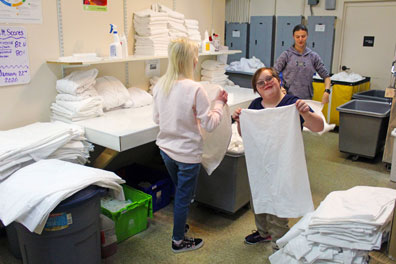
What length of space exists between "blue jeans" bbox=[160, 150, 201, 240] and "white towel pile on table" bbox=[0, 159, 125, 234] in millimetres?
385

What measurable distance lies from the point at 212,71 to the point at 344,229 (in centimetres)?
278

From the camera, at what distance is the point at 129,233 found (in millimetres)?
2746

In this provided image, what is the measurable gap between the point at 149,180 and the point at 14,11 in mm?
1787

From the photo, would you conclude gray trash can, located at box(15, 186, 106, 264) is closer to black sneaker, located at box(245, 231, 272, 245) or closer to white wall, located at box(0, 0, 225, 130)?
white wall, located at box(0, 0, 225, 130)

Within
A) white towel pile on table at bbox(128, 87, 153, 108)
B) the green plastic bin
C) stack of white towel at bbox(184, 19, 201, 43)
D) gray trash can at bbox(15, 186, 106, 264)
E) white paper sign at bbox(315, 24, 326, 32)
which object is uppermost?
white paper sign at bbox(315, 24, 326, 32)

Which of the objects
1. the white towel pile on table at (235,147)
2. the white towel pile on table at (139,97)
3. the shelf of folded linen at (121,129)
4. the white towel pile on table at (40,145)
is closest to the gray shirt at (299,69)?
the white towel pile on table at (235,147)

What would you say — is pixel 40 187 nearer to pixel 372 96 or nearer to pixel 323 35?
pixel 372 96

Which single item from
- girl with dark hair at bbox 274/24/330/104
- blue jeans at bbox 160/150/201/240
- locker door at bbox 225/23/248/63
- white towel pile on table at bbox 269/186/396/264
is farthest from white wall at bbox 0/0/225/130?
locker door at bbox 225/23/248/63

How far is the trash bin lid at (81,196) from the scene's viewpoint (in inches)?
75.7

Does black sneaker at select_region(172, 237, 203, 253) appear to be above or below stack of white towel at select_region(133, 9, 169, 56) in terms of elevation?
below

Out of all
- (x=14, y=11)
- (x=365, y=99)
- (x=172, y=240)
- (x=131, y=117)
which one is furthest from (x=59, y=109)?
(x=365, y=99)

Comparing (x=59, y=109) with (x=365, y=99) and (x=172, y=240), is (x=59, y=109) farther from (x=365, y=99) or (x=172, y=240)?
(x=365, y=99)

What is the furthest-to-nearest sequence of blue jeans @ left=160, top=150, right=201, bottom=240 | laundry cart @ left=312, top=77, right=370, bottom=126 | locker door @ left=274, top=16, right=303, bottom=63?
locker door @ left=274, top=16, right=303, bottom=63 → laundry cart @ left=312, top=77, right=370, bottom=126 → blue jeans @ left=160, top=150, right=201, bottom=240

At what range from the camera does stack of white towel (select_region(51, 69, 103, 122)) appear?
2734 mm
